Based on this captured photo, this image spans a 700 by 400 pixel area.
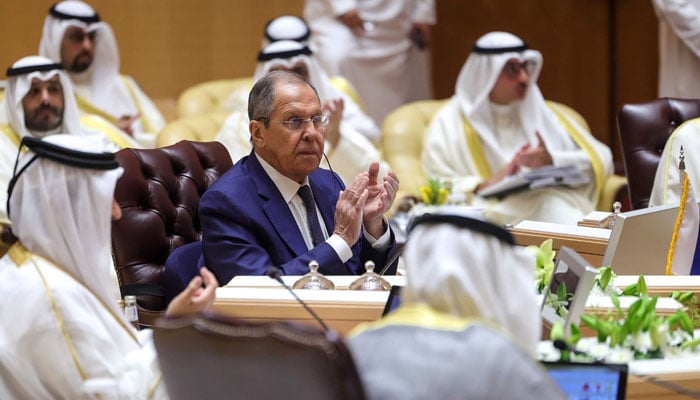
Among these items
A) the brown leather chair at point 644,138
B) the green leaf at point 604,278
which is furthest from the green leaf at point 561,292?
the brown leather chair at point 644,138

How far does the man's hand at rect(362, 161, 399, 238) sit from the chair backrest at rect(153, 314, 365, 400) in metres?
1.62

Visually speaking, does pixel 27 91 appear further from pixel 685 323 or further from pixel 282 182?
pixel 685 323

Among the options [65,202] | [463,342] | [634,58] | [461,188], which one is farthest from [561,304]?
[634,58]

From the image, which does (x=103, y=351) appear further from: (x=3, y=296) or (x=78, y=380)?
(x=3, y=296)

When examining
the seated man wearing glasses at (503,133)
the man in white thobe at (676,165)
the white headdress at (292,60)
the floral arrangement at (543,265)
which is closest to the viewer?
the floral arrangement at (543,265)

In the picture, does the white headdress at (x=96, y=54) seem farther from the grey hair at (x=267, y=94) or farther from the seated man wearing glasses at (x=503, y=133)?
the grey hair at (x=267, y=94)

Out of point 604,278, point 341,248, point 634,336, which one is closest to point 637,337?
point 634,336

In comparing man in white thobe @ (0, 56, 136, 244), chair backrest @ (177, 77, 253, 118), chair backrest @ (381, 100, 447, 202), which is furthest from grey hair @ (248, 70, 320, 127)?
chair backrest @ (177, 77, 253, 118)

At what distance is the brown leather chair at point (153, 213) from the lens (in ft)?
13.7

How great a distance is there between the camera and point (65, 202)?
3.12m

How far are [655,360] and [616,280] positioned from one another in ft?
2.45

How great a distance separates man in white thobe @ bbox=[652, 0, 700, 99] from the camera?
7590mm

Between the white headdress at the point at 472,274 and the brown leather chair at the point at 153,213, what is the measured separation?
2.01m

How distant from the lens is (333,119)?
6367mm
